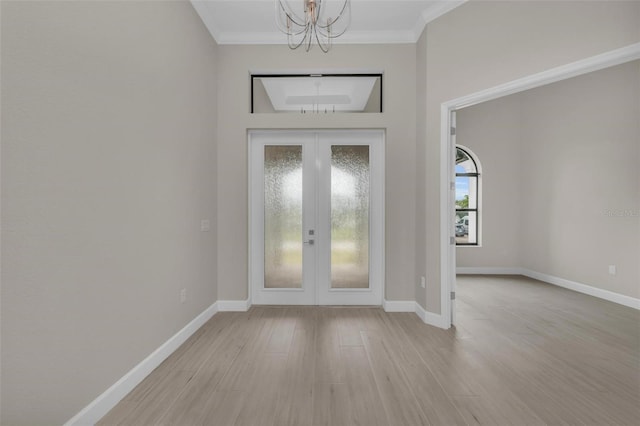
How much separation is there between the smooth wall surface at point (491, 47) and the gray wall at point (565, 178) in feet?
9.15

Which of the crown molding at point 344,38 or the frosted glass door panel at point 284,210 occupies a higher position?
the crown molding at point 344,38

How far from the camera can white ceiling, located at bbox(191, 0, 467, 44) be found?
3111 millimetres

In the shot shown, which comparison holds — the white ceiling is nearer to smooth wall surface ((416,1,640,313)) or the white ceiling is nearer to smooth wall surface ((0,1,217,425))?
smooth wall surface ((416,1,640,313))

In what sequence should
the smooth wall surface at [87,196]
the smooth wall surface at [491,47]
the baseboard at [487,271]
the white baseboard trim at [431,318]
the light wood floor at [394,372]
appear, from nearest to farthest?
the smooth wall surface at [87,196]
the light wood floor at [394,372]
the smooth wall surface at [491,47]
the white baseboard trim at [431,318]
the baseboard at [487,271]

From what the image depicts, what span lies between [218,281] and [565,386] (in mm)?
3525

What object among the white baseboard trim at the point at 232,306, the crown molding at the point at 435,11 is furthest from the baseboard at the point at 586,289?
the white baseboard trim at the point at 232,306

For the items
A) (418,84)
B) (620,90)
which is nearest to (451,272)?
(418,84)

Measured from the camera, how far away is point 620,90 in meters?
4.19

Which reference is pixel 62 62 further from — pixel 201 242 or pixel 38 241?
pixel 201 242

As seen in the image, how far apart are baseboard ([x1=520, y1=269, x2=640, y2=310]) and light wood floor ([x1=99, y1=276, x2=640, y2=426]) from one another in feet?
1.28

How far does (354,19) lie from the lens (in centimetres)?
335

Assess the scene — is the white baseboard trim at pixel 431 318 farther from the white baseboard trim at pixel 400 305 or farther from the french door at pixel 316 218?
the french door at pixel 316 218

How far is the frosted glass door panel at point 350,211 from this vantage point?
3842mm

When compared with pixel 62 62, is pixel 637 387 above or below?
below
